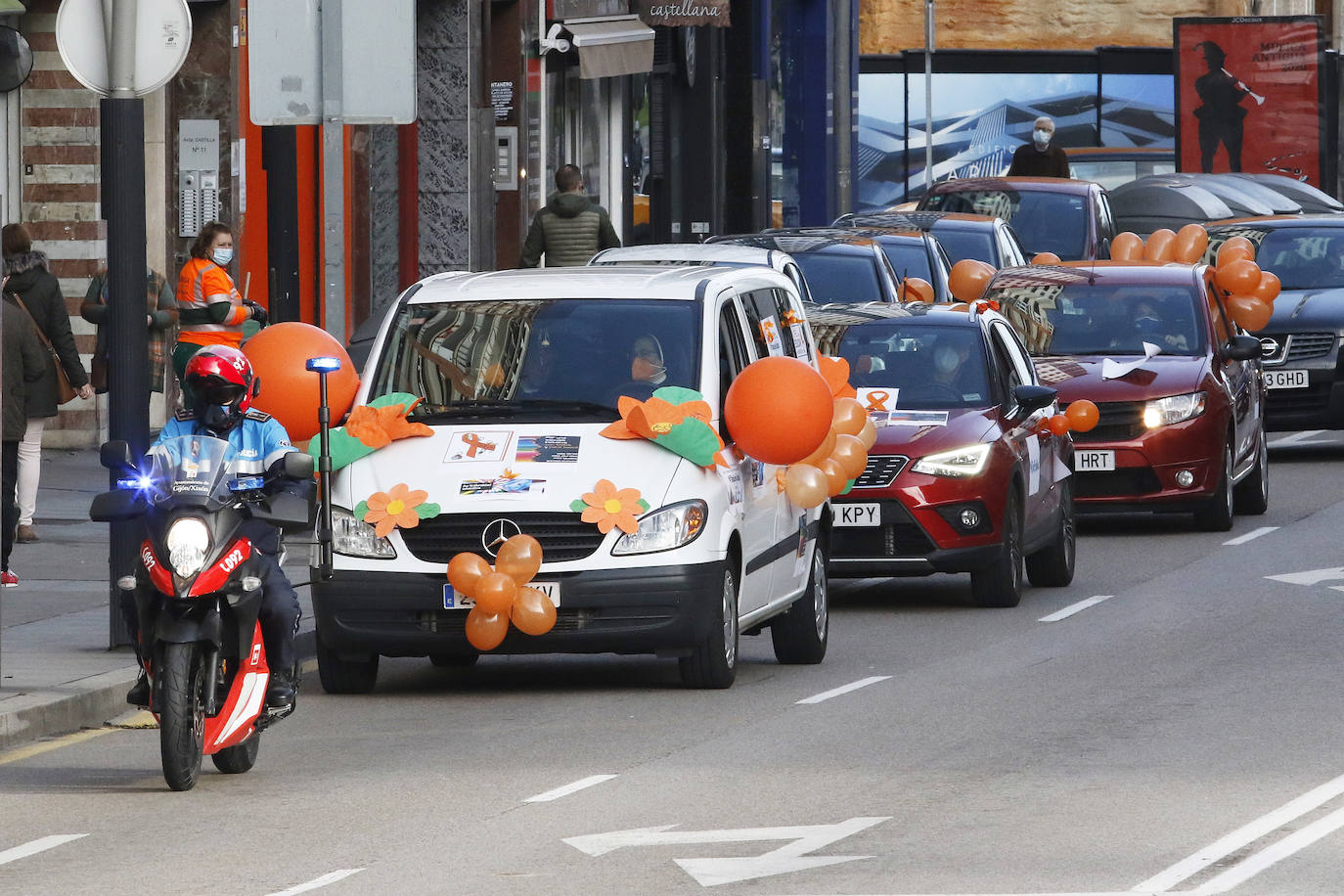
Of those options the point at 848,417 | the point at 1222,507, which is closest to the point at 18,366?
the point at 848,417

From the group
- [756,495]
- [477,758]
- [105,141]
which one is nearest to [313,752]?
[477,758]

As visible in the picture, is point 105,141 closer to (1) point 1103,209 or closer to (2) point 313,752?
(2) point 313,752

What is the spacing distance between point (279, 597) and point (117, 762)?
1.08 meters

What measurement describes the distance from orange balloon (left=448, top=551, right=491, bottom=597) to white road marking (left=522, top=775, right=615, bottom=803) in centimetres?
168

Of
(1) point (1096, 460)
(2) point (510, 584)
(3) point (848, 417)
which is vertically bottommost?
(1) point (1096, 460)

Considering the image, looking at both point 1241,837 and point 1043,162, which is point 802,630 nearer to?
point 1241,837

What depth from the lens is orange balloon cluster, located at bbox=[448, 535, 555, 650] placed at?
38.4ft

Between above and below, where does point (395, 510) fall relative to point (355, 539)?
above

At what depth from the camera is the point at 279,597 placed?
1034 cm

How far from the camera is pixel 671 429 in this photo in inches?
480

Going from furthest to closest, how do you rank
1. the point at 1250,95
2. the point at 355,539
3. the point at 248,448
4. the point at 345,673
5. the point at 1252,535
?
the point at 1250,95 < the point at 1252,535 < the point at 345,673 < the point at 355,539 < the point at 248,448

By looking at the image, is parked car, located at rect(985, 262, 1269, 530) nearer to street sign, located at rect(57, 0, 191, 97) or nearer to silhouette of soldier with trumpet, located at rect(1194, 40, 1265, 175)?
street sign, located at rect(57, 0, 191, 97)

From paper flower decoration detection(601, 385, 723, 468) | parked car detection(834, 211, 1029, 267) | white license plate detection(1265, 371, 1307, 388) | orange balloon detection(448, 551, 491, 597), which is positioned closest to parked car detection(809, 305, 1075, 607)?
paper flower decoration detection(601, 385, 723, 468)

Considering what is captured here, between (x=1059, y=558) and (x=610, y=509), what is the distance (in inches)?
214
